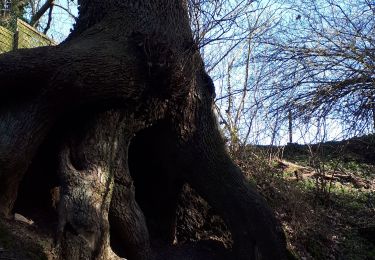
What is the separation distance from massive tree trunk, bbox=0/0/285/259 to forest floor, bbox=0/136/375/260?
0.34 m

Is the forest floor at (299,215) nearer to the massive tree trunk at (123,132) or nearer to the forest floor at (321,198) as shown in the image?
the forest floor at (321,198)

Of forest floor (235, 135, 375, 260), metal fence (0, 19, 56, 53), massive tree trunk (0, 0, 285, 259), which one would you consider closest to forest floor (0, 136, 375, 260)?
forest floor (235, 135, 375, 260)

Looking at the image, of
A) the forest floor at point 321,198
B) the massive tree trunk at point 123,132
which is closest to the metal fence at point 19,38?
the forest floor at point 321,198

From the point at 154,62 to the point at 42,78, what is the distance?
1238 mm

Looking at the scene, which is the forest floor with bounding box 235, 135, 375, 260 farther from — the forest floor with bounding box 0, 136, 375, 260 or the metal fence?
the metal fence

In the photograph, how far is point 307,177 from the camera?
35.4 feet

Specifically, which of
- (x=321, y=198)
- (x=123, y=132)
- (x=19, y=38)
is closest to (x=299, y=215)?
(x=321, y=198)

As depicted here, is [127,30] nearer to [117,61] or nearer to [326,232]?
[117,61]

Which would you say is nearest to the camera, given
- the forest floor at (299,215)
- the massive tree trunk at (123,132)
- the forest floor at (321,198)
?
the forest floor at (299,215)

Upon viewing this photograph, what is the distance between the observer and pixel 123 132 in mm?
5520

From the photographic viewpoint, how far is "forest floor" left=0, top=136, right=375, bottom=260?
427 cm

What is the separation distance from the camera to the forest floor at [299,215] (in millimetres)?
4266

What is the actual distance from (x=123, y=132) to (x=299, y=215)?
3.71 meters

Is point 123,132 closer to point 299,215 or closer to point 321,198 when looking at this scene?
point 299,215
